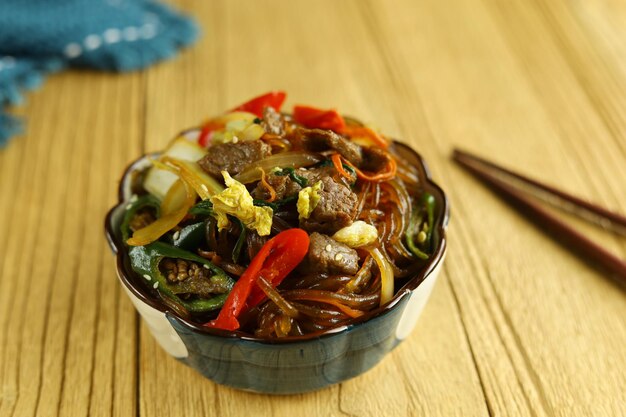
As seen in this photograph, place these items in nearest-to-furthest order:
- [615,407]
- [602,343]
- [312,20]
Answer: [615,407]
[602,343]
[312,20]

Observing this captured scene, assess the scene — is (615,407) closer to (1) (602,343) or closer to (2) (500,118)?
(1) (602,343)

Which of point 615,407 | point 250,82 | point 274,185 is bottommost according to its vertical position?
point 615,407

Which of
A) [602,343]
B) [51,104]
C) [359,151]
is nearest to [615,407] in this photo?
[602,343]

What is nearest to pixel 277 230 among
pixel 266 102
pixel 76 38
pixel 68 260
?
pixel 266 102

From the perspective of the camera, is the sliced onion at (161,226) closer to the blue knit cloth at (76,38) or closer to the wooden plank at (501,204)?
the wooden plank at (501,204)

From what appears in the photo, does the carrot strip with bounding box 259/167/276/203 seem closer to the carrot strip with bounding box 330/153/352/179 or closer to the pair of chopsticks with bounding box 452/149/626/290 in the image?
the carrot strip with bounding box 330/153/352/179

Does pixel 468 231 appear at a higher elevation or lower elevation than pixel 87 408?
higher

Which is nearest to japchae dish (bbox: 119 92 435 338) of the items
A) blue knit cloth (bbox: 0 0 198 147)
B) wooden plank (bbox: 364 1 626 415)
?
wooden plank (bbox: 364 1 626 415)
